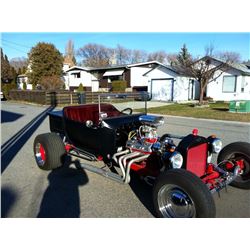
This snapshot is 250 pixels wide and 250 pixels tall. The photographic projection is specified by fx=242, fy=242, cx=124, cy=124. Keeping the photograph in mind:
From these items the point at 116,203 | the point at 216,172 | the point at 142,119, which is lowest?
the point at 116,203

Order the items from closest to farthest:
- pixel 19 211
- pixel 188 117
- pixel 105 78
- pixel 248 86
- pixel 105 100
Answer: pixel 19 211
pixel 105 100
pixel 188 117
pixel 248 86
pixel 105 78

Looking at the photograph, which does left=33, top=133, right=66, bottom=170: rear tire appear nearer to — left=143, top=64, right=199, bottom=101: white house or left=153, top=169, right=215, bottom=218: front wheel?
left=153, top=169, right=215, bottom=218: front wheel

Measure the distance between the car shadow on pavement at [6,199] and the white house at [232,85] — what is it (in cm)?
2087

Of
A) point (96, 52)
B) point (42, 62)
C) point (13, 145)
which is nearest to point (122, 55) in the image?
point (96, 52)

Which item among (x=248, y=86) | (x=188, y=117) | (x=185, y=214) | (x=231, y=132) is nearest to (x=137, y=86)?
(x=248, y=86)

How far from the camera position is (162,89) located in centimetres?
2422

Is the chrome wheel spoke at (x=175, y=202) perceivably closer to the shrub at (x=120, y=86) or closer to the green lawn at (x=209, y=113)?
the green lawn at (x=209, y=113)

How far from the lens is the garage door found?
23.6 metres

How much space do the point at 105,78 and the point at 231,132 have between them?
29086 mm

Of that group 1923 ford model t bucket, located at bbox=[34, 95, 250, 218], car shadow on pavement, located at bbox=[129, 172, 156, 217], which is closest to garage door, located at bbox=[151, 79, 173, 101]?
1923 ford model t bucket, located at bbox=[34, 95, 250, 218]

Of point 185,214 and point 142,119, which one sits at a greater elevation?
point 142,119

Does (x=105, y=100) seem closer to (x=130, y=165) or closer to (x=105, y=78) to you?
(x=130, y=165)

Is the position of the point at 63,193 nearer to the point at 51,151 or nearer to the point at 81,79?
the point at 51,151

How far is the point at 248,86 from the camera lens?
23.0m
